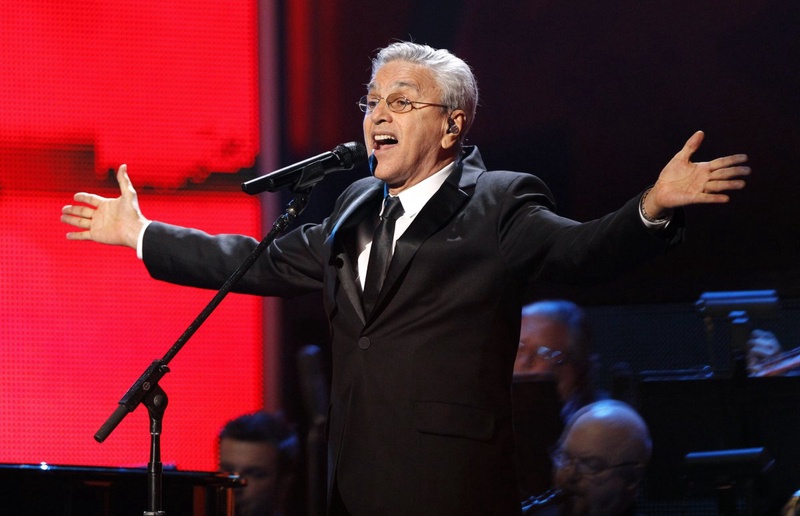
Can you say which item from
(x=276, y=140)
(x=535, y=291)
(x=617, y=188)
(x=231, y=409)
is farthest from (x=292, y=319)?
(x=617, y=188)

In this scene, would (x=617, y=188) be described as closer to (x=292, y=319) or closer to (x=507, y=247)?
(x=292, y=319)

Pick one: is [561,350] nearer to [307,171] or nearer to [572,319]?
[572,319]

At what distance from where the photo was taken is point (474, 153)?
2414 millimetres

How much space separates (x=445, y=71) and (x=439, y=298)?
59 centimetres

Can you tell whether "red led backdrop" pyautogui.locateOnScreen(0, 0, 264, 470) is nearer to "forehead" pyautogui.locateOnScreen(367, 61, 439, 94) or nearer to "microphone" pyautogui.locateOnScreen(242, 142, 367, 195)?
"forehead" pyautogui.locateOnScreen(367, 61, 439, 94)

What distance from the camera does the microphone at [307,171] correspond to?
6.93 ft

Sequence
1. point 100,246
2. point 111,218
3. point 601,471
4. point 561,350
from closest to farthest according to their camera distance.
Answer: point 111,218 → point 601,471 → point 561,350 → point 100,246

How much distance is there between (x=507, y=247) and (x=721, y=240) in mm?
1811

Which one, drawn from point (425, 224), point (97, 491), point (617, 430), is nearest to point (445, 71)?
point (425, 224)

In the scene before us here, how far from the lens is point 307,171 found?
7.02ft

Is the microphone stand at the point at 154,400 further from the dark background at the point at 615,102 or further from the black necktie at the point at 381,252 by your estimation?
the dark background at the point at 615,102

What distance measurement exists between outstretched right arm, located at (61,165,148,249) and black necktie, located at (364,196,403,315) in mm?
720

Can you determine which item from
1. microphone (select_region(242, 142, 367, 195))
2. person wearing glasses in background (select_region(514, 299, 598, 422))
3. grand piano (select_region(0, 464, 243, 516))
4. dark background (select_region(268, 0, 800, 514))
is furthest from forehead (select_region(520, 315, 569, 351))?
microphone (select_region(242, 142, 367, 195))

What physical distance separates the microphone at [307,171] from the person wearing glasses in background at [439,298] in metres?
0.13
